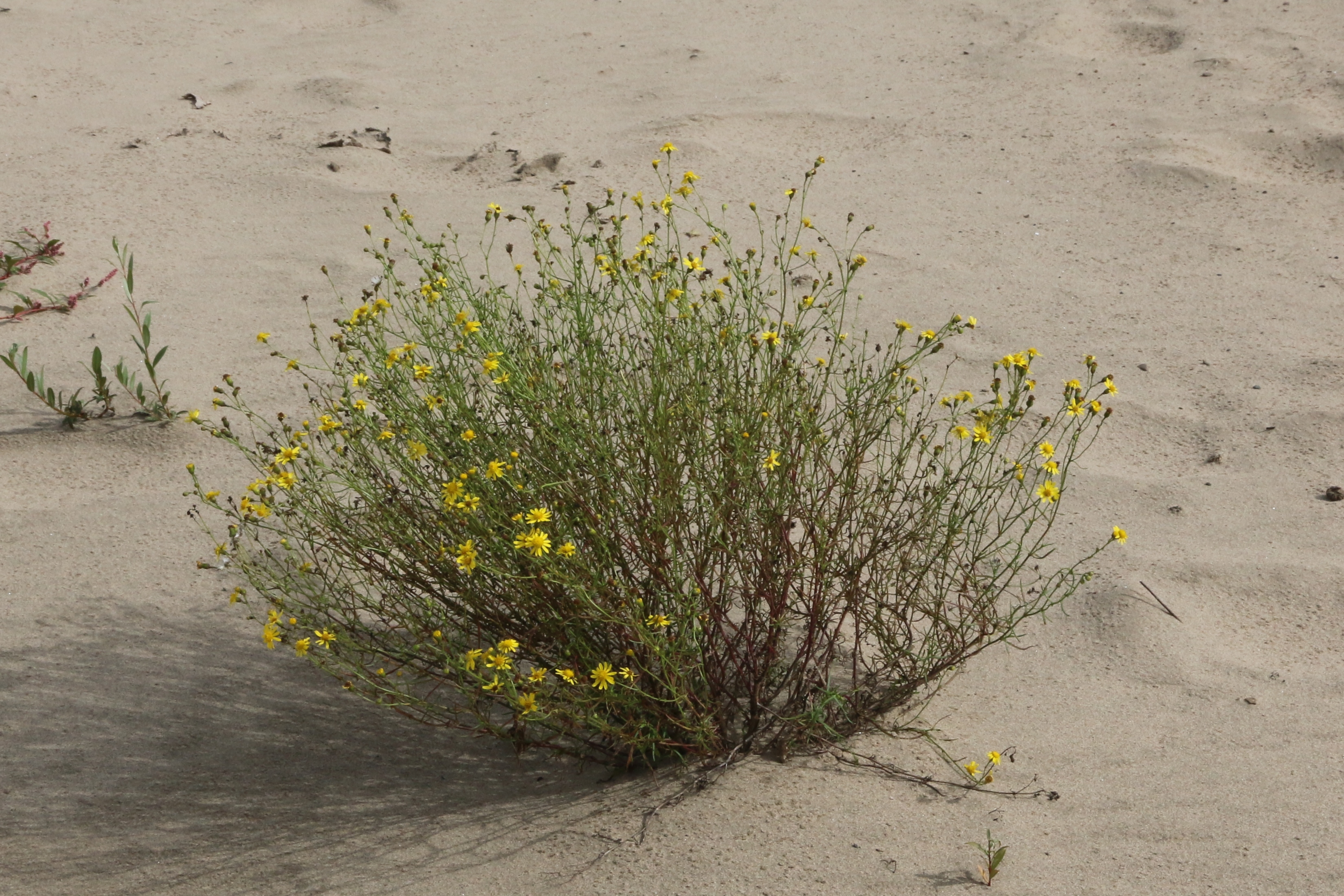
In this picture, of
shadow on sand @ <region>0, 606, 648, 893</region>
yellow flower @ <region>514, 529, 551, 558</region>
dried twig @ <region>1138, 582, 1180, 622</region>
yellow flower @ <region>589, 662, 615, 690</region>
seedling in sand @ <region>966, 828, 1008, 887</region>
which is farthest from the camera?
dried twig @ <region>1138, 582, 1180, 622</region>

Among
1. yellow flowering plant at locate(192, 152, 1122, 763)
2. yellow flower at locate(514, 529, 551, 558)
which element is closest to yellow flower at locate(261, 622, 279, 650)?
yellow flowering plant at locate(192, 152, 1122, 763)

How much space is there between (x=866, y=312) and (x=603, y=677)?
2.62 meters

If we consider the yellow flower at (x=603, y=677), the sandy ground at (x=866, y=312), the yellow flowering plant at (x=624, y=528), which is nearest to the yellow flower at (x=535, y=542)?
the yellow flowering plant at (x=624, y=528)

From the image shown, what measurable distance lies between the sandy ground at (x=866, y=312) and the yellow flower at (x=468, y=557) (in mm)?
634

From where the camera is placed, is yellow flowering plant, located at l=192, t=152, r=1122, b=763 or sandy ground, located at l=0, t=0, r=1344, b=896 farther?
sandy ground, located at l=0, t=0, r=1344, b=896

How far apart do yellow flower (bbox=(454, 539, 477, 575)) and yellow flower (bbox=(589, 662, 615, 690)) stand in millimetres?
271

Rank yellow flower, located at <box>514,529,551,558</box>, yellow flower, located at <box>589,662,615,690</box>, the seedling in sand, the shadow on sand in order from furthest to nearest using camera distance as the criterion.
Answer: the shadow on sand → the seedling in sand → yellow flower, located at <box>589,662,615,690</box> → yellow flower, located at <box>514,529,551,558</box>

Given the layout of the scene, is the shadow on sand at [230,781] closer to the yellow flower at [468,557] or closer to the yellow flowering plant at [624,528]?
the yellow flowering plant at [624,528]

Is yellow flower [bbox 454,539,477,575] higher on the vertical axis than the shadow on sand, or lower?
higher

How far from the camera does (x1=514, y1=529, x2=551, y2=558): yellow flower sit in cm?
205

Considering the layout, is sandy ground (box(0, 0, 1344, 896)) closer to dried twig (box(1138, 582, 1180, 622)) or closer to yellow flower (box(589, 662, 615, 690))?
dried twig (box(1138, 582, 1180, 622))

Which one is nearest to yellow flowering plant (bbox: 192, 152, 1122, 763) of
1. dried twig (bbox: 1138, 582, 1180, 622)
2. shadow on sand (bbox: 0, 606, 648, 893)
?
shadow on sand (bbox: 0, 606, 648, 893)

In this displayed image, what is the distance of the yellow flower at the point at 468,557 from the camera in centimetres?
209

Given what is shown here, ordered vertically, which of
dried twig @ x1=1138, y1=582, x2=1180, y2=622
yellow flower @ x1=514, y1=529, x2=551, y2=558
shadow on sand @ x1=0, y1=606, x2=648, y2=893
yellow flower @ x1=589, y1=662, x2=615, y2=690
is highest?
yellow flower @ x1=514, y1=529, x2=551, y2=558
